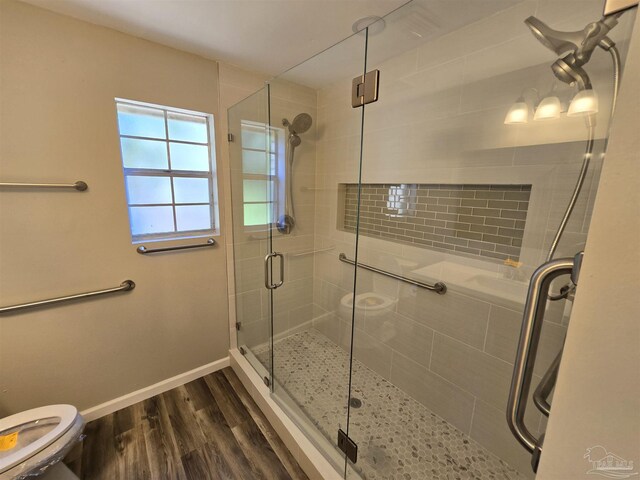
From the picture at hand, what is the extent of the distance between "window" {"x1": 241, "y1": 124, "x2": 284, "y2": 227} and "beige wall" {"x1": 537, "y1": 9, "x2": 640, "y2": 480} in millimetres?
1910

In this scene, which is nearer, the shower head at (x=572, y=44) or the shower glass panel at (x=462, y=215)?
the shower head at (x=572, y=44)

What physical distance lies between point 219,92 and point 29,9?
0.88 metres

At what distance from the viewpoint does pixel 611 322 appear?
1.24 ft

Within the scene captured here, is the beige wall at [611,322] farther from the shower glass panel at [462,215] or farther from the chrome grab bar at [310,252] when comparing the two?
the chrome grab bar at [310,252]

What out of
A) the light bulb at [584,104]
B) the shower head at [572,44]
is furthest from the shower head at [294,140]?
the light bulb at [584,104]

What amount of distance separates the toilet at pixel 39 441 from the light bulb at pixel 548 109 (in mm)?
2572

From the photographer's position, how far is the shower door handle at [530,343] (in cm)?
54

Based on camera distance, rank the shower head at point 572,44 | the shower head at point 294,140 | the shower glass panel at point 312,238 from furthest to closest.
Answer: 1. the shower head at point 294,140
2. the shower glass panel at point 312,238
3. the shower head at point 572,44

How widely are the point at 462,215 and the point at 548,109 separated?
23.5 inches

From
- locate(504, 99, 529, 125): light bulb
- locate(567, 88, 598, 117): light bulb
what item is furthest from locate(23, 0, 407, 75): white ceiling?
locate(567, 88, 598, 117): light bulb

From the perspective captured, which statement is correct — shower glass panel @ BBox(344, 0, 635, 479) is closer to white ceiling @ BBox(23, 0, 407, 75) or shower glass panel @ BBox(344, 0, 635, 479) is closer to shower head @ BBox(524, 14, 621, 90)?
shower head @ BBox(524, 14, 621, 90)

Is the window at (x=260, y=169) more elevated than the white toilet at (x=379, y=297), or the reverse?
the window at (x=260, y=169)

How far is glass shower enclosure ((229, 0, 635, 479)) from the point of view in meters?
1.15

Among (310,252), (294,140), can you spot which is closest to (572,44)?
(294,140)
